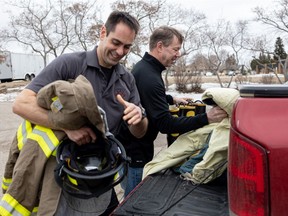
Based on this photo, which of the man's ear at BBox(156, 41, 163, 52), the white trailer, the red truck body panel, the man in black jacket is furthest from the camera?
the white trailer

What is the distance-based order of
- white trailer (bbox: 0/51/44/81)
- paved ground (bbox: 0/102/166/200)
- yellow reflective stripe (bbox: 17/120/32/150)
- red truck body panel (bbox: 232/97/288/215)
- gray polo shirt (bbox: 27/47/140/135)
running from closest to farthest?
red truck body panel (bbox: 232/97/288/215), yellow reflective stripe (bbox: 17/120/32/150), gray polo shirt (bbox: 27/47/140/135), paved ground (bbox: 0/102/166/200), white trailer (bbox: 0/51/44/81)

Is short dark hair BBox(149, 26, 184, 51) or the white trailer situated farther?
the white trailer

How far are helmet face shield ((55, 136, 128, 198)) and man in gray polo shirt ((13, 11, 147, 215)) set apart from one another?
69 mm

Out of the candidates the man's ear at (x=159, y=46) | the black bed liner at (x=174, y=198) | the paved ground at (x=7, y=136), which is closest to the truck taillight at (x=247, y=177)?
the black bed liner at (x=174, y=198)

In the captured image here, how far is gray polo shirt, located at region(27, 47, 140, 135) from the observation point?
6.97ft

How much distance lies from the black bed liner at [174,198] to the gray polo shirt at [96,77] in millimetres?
470

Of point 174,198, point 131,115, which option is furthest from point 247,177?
point 174,198

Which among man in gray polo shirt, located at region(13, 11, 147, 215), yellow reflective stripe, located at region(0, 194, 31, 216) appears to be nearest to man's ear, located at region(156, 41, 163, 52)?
man in gray polo shirt, located at region(13, 11, 147, 215)

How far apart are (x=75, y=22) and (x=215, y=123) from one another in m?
24.3

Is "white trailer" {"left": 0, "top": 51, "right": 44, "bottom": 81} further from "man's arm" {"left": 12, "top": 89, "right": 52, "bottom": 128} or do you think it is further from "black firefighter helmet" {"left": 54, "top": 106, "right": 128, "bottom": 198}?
"black firefighter helmet" {"left": 54, "top": 106, "right": 128, "bottom": 198}

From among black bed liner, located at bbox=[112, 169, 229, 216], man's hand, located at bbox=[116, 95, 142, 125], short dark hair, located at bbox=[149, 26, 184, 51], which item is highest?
short dark hair, located at bbox=[149, 26, 184, 51]

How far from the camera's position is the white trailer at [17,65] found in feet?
109

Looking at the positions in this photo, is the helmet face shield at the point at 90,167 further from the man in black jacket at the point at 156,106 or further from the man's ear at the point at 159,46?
the man's ear at the point at 159,46

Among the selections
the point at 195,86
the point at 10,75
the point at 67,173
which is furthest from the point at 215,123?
the point at 10,75
